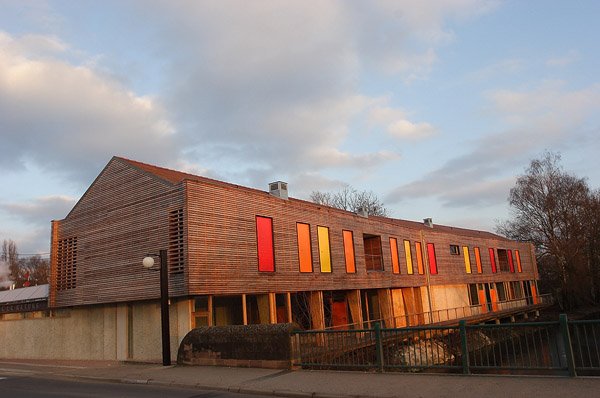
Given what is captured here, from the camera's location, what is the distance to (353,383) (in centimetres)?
1103

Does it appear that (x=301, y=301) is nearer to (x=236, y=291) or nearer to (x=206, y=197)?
(x=236, y=291)

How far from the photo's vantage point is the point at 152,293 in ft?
63.2

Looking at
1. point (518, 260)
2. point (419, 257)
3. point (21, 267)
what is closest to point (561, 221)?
point (518, 260)

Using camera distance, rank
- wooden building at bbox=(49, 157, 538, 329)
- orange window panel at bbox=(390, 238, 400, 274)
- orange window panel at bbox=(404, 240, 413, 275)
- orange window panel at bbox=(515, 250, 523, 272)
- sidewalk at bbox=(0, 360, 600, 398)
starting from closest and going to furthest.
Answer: sidewalk at bbox=(0, 360, 600, 398) < wooden building at bbox=(49, 157, 538, 329) < orange window panel at bbox=(390, 238, 400, 274) < orange window panel at bbox=(404, 240, 413, 275) < orange window panel at bbox=(515, 250, 523, 272)

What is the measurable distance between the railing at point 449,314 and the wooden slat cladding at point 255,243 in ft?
7.26

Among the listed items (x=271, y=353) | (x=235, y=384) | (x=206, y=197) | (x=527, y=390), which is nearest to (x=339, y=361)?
(x=271, y=353)

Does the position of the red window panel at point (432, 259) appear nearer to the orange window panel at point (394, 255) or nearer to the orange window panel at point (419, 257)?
the orange window panel at point (419, 257)

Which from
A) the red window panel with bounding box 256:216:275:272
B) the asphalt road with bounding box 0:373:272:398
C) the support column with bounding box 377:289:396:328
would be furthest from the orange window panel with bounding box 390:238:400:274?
the asphalt road with bounding box 0:373:272:398

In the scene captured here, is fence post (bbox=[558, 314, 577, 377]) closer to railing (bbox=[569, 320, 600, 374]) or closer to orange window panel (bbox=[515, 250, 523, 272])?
railing (bbox=[569, 320, 600, 374])

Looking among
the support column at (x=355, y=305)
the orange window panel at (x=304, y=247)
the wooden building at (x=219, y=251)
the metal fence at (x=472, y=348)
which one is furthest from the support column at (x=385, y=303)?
the metal fence at (x=472, y=348)

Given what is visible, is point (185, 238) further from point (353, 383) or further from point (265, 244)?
point (353, 383)

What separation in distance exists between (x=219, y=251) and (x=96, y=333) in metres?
8.30

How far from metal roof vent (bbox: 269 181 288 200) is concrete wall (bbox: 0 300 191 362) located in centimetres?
788

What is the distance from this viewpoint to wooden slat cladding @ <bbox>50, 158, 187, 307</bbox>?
62.9ft
